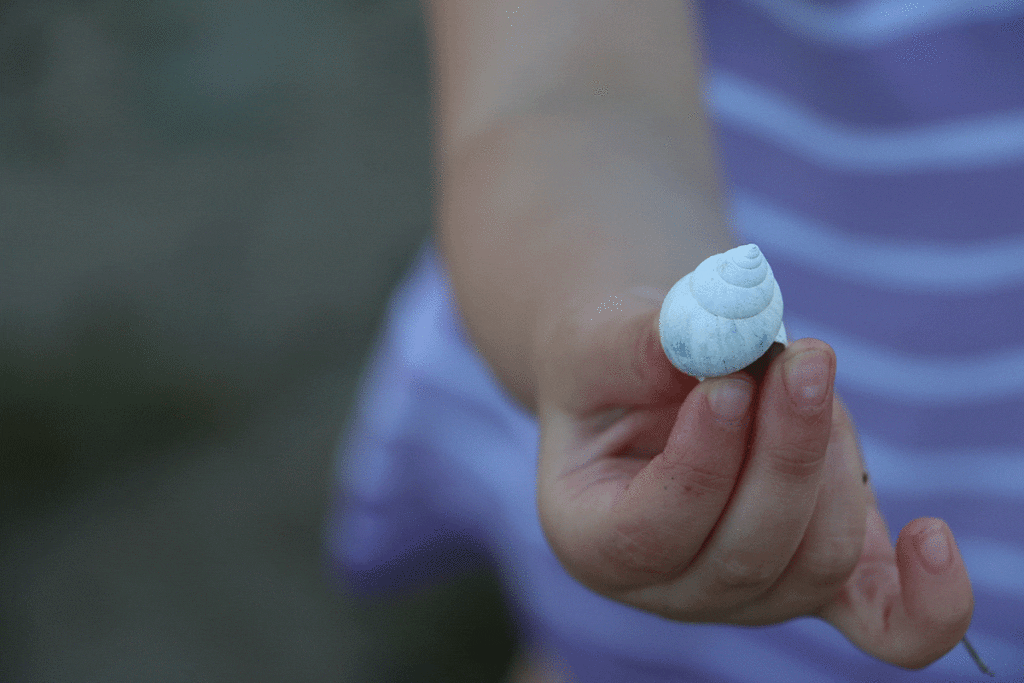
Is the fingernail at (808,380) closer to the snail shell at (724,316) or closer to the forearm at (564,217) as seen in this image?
the snail shell at (724,316)

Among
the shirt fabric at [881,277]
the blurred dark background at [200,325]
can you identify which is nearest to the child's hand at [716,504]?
the shirt fabric at [881,277]

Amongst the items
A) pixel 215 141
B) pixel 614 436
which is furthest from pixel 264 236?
pixel 614 436

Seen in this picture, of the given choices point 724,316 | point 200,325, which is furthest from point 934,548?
point 200,325

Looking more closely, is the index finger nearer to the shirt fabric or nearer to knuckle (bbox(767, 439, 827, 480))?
knuckle (bbox(767, 439, 827, 480))

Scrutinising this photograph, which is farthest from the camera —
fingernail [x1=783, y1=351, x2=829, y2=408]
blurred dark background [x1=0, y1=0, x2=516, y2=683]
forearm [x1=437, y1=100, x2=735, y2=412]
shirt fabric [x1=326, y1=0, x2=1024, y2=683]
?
blurred dark background [x1=0, y1=0, x2=516, y2=683]

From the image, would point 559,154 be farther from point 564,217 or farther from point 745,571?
point 745,571

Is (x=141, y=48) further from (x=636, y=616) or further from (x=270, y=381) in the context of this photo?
(x=636, y=616)

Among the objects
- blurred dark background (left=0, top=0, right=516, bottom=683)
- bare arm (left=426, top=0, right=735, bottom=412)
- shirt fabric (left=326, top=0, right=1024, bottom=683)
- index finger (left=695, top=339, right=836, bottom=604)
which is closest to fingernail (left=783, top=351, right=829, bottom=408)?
index finger (left=695, top=339, right=836, bottom=604)
